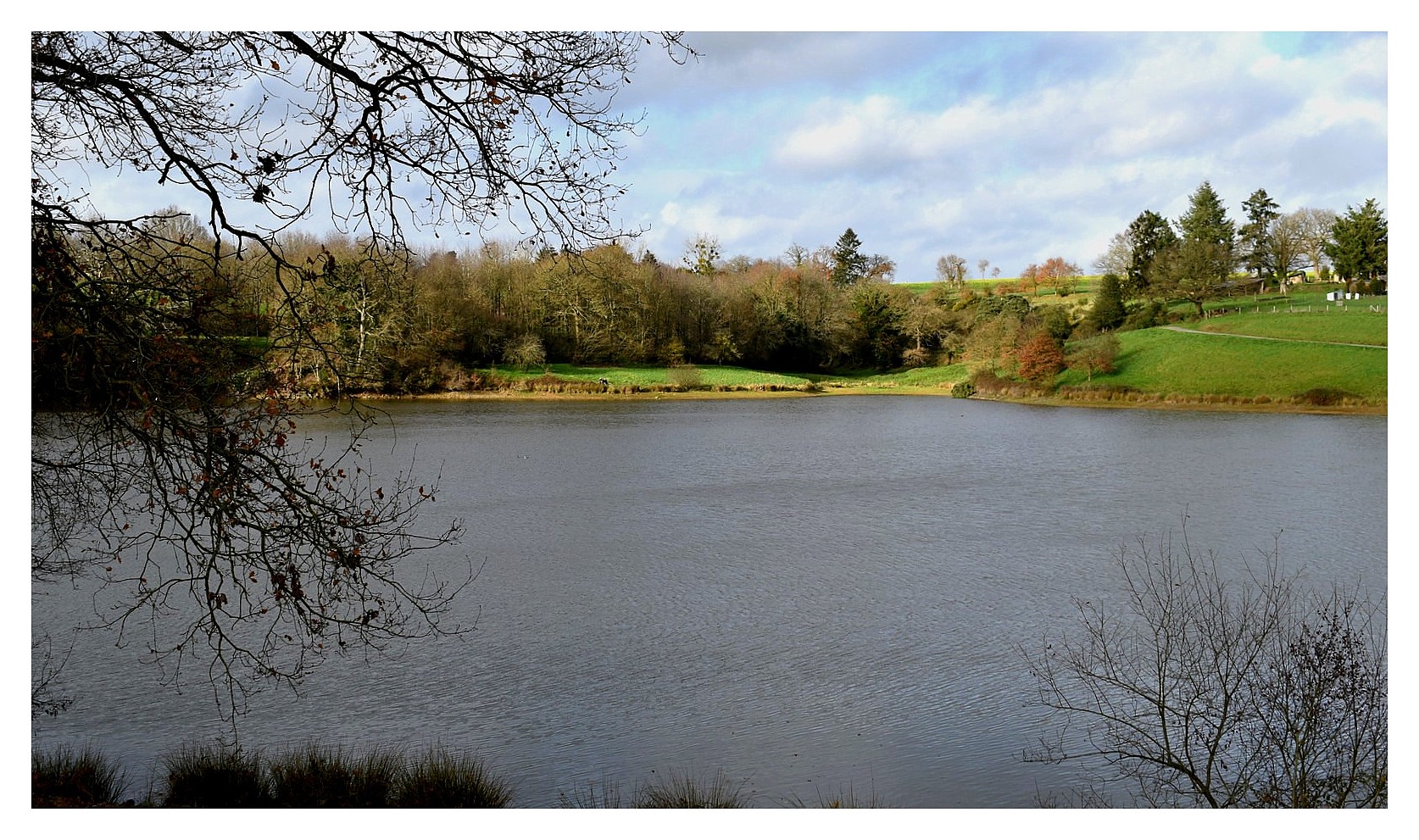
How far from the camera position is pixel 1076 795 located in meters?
4.60

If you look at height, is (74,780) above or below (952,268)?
below

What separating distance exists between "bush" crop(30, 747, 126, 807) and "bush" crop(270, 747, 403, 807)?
668mm

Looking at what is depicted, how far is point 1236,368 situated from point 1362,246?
498 cm

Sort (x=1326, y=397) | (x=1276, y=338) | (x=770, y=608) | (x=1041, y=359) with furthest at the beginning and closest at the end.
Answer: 1. (x=1041, y=359)
2. (x=1276, y=338)
3. (x=1326, y=397)
4. (x=770, y=608)

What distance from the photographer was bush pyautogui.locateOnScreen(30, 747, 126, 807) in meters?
4.30

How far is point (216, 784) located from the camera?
450cm

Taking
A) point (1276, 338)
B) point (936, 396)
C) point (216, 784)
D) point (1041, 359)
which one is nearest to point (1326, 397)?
point (1276, 338)

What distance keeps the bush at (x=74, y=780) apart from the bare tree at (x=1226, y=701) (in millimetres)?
4154

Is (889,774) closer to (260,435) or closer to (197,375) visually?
(260,435)

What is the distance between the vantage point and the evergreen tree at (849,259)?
3962 centimetres

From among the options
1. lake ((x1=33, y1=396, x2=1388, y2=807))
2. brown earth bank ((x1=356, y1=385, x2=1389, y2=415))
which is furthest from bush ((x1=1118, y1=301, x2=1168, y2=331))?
lake ((x1=33, y1=396, x2=1388, y2=807))

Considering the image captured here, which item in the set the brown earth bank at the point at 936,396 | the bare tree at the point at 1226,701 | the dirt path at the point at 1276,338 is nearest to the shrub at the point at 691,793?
the bare tree at the point at 1226,701

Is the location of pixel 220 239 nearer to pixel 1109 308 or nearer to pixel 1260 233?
pixel 1109 308

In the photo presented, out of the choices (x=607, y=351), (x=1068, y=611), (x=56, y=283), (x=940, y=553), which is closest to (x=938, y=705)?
(x=1068, y=611)
